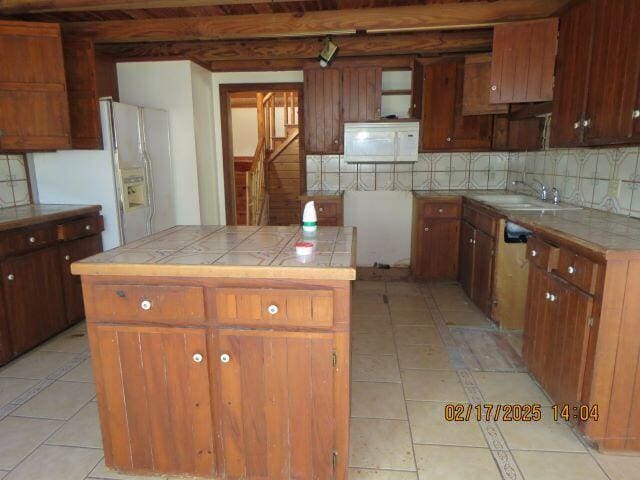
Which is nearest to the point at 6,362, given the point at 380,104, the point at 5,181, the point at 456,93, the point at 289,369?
the point at 5,181

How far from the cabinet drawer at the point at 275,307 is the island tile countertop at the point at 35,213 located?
73.7 inches

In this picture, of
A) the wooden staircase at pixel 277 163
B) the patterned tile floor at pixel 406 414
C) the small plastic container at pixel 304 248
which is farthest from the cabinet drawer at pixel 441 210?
the wooden staircase at pixel 277 163

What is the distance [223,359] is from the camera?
1527 mm

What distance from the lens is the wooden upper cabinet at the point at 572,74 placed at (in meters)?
2.39

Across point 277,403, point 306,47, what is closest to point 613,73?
point 277,403

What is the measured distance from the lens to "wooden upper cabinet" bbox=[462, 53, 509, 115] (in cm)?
363

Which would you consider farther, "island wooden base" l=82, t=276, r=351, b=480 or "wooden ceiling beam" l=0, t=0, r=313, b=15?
"wooden ceiling beam" l=0, t=0, r=313, b=15

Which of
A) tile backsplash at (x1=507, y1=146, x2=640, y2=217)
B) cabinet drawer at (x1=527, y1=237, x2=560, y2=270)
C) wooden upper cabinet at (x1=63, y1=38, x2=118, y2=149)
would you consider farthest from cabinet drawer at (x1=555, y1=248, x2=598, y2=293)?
wooden upper cabinet at (x1=63, y1=38, x2=118, y2=149)

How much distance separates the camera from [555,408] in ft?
6.81

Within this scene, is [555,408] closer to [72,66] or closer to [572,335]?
[572,335]

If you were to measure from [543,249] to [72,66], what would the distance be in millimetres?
3584

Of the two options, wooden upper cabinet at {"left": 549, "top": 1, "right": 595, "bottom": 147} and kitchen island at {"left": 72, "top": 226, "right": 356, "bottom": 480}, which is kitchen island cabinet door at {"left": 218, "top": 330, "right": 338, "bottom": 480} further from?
wooden upper cabinet at {"left": 549, "top": 1, "right": 595, "bottom": 147}

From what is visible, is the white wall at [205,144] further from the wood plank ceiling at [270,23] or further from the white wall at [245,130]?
the white wall at [245,130]

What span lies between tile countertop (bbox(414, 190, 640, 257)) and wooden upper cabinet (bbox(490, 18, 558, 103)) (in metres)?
0.81
